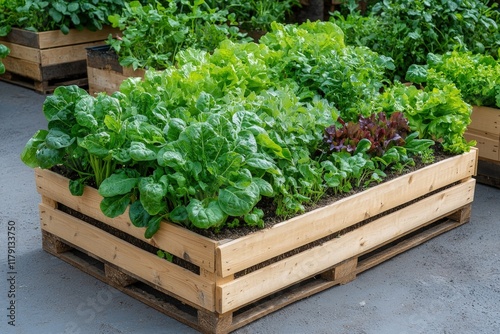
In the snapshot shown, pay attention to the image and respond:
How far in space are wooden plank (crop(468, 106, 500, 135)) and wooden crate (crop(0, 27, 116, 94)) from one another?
396cm

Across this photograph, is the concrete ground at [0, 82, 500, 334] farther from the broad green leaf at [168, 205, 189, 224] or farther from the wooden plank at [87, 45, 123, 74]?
the wooden plank at [87, 45, 123, 74]

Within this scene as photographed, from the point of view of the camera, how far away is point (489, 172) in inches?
220

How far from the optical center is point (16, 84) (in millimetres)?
7988

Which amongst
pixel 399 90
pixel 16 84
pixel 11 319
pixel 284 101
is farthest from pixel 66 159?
pixel 16 84

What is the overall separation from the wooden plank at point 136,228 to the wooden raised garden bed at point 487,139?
2.71 metres

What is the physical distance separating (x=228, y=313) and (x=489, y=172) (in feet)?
8.83

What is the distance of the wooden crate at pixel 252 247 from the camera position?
3.68 metres

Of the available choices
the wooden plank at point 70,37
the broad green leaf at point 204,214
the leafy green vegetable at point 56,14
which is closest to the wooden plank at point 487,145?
the broad green leaf at point 204,214

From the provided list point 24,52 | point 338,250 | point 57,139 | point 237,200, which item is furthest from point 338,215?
point 24,52

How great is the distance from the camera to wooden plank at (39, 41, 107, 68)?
754 cm

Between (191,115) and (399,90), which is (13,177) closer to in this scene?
(191,115)

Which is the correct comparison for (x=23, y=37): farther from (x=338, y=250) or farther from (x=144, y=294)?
(x=338, y=250)

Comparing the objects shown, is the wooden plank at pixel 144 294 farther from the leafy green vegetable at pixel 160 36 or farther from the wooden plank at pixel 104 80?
the wooden plank at pixel 104 80

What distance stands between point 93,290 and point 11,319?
46cm
